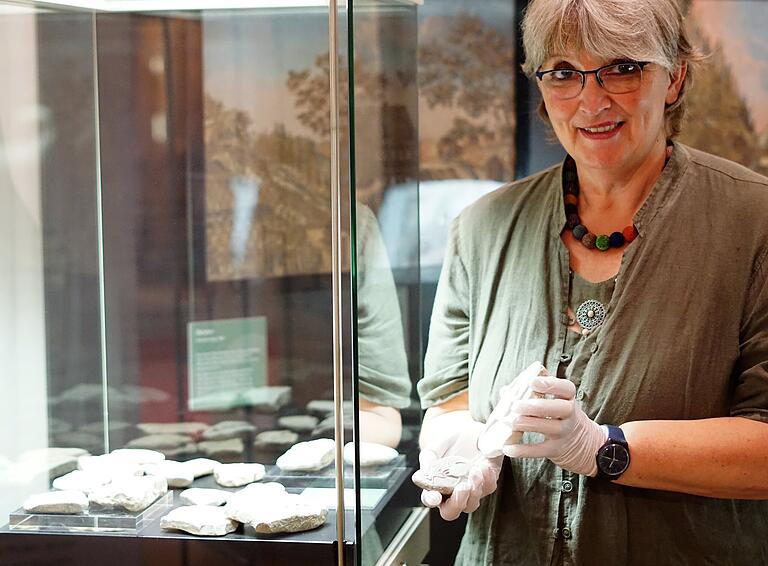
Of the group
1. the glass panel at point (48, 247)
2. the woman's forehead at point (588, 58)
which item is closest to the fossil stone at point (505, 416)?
the woman's forehead at point (588, 58)

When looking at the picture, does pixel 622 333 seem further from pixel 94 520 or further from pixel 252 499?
pixel 94 520

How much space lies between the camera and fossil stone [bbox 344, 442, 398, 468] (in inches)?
47.7

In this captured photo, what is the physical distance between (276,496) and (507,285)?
461mm

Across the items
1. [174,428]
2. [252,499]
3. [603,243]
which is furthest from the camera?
[174,428]

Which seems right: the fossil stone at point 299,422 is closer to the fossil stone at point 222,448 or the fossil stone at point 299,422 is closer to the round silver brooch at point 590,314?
the fossil stone at point 222,448

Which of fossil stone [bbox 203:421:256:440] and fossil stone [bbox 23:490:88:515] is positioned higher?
fossil stone [bbox 203:421:256:440]

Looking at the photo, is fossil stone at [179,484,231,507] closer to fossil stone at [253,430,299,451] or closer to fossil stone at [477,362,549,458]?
fossil stone at [253,430,299,451]

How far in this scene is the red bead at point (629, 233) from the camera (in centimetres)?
122

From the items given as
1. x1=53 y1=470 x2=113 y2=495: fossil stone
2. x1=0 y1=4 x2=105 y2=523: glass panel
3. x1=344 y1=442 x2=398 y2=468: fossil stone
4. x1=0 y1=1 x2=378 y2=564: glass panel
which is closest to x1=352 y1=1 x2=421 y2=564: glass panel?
x1=344 y1=442 x2=398 y2=468: fossil stone

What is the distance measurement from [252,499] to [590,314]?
554 millimetres

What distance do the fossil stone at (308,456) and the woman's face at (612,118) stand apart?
54 centimetres

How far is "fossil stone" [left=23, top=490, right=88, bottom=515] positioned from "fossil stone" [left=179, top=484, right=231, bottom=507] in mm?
148

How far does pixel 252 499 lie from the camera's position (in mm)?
1335

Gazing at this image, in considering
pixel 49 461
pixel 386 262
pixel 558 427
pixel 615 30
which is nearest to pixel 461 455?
pixel 558 427
